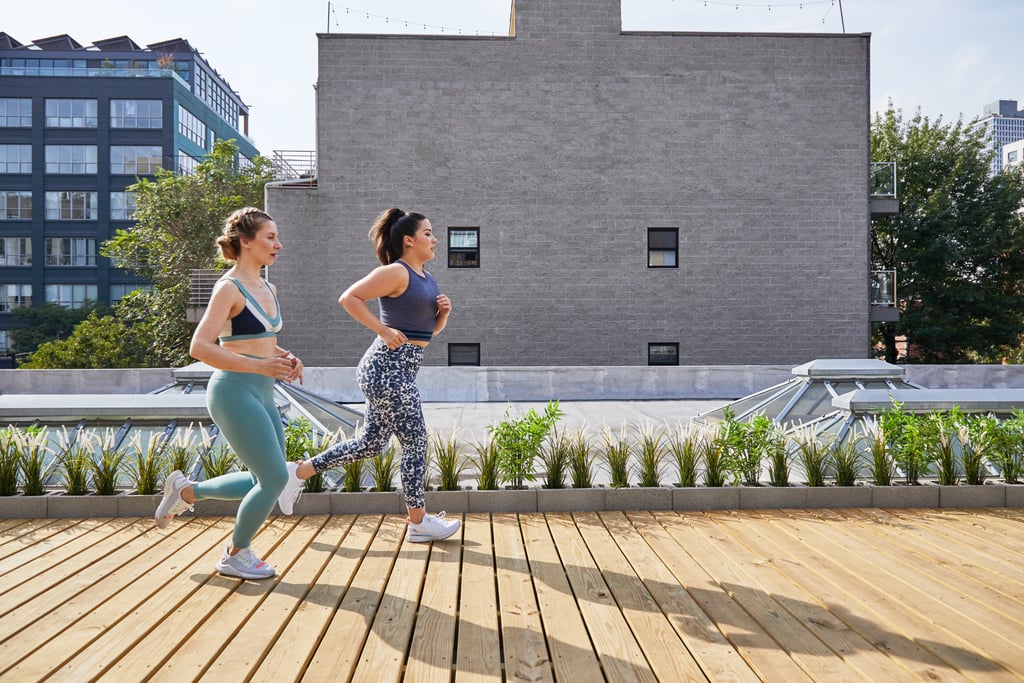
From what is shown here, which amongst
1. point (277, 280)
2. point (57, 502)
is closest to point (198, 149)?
point (277, 280)

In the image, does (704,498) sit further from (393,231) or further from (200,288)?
(200,288)

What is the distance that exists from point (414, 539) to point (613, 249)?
18.2 metres

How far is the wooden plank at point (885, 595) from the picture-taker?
10.6 ft

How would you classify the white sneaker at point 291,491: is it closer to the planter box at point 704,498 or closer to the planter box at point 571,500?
the planter box at point 571,500

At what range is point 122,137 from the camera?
196 feet

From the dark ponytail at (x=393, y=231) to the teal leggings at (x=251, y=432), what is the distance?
1.19 meters

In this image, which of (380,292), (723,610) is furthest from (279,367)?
(723,610)

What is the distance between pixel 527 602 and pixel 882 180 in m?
23.9

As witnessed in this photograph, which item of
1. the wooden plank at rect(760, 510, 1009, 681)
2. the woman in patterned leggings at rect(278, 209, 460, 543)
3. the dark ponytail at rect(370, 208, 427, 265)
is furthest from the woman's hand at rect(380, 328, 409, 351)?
the wooden plank at rect(760, 510, 1009, 681)

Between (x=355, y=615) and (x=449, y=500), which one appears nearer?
(x=355, y=615)

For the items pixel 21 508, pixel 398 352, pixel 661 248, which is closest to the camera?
pixel 398 352

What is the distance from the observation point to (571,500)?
6176mm

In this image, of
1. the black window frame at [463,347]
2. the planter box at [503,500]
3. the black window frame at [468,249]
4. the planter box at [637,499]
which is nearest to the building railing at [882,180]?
the black window frame at [468,249]

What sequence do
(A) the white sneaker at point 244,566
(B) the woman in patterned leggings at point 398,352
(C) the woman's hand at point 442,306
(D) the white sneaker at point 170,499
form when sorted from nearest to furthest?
(A) the white sneaker at point 244,566
(D) the white sneaker at point 170,499
(B) the woman in patterned leggings at point 398,352
(C) the woman's hand at point 442,306
